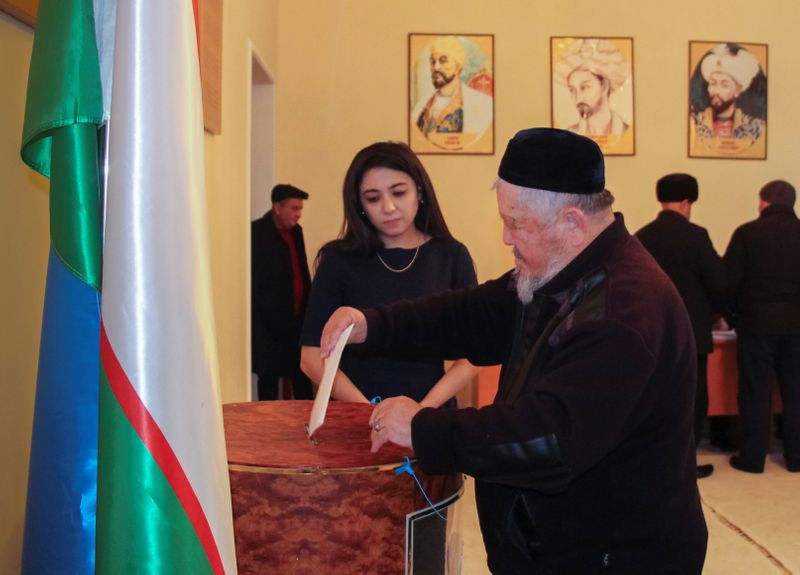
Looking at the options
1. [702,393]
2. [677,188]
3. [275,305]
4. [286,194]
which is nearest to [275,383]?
[275,305]

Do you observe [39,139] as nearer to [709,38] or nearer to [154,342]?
[154,342]

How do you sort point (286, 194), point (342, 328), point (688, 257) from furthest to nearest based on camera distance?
point (286, 194) < point (688, 257) < point (342, 328)

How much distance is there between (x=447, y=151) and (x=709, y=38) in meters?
2.26

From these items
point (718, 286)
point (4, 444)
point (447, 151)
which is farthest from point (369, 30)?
point (4, 444)

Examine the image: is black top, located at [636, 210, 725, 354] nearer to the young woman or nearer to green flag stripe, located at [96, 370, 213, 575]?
the young woman

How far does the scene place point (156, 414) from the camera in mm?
1348

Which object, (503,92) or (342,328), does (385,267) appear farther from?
(503,92)

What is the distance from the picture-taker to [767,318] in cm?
530

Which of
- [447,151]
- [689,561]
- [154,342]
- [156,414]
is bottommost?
[689,561]

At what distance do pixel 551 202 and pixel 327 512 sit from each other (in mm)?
727

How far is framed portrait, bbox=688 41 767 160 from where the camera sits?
22.9ft

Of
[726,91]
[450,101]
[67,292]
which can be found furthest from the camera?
[726,91]

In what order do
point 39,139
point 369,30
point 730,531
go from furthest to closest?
point 369,30 < point 730,531 < point 39,139

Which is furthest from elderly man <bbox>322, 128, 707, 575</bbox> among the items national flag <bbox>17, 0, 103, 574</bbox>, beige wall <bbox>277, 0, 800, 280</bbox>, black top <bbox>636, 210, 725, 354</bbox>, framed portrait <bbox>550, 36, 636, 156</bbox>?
framed portrait <bbox>550, 36, 636, 156</bbox>
